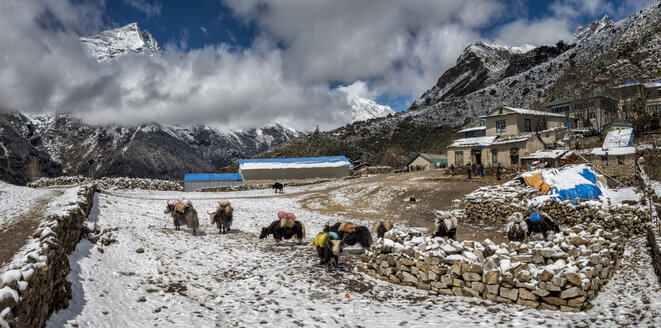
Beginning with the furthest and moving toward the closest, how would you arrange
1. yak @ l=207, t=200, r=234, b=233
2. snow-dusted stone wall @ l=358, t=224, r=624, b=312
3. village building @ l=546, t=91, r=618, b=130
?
village building @ l=546, t=91, r=618, b=130
yak @ l=207, t=200, r=234, b=233
snow-dusted stone wall @ l=358, t=224, r=624, b=312

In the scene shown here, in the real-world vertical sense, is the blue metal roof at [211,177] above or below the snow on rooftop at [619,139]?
below

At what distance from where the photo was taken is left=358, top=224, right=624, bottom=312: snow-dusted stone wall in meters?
8.98

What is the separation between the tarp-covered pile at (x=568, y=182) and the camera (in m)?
23.3

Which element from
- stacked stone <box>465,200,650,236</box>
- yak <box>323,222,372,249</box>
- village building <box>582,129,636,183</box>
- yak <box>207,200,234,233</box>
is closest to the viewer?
yak <box>323,222,372,249</box>

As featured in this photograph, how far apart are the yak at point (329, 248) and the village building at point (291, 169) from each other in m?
48.0

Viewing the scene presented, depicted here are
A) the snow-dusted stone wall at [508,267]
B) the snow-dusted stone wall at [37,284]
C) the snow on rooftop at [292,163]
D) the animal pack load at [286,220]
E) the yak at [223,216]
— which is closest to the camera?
the snow-dusted stone wall at [37,284]

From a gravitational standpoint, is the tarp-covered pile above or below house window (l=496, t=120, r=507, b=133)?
below

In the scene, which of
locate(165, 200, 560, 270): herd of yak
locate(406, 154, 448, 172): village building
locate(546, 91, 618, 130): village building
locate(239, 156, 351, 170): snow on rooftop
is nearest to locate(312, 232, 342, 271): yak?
locate(165, 200, 560, 270): herd of yak

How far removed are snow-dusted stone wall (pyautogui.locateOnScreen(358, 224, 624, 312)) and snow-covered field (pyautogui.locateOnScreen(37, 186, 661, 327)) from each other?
34 cm

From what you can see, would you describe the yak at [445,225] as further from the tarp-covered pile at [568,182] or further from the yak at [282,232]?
the tarp-covered pile at [568,182]

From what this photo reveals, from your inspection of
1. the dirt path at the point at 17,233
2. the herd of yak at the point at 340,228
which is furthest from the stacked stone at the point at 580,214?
the dirt path at the point at 17,233

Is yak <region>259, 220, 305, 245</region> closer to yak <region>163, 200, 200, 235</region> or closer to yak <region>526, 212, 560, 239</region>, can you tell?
yak <region>163, 200, 200, 235</region>

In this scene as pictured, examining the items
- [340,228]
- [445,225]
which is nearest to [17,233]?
[340,228]

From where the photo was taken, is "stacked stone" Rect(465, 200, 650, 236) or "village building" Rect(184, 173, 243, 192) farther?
"village building" Rect(184, 173, 243, 192)
